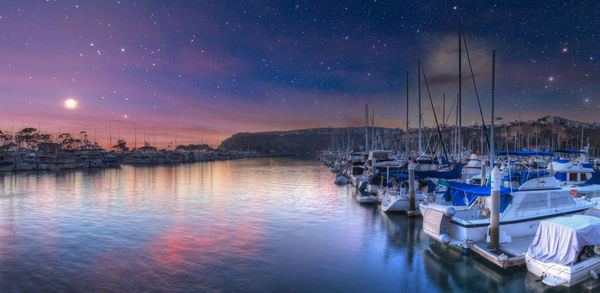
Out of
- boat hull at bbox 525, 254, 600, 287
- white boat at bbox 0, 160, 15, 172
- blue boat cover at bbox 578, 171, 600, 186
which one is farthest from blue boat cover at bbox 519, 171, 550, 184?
white boat at bbox 0, 160, 15, 172

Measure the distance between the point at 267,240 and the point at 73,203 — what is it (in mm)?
25235

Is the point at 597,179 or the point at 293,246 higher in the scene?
the point at 597,179

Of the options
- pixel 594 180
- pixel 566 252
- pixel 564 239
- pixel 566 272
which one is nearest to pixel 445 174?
pixel 594 180

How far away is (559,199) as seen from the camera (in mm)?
17859

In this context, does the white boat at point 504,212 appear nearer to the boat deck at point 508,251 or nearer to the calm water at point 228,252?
the boat deck at point 508,251

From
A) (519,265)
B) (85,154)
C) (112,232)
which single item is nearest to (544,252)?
(519,265)

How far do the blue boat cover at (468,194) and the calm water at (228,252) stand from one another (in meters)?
3.05

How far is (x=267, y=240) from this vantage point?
63.8 feet

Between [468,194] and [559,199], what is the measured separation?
4.98 m

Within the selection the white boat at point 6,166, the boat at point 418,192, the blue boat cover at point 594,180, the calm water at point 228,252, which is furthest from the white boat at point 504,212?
the white boat at point 6,166

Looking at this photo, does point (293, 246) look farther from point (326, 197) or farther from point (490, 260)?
point (326, 197)

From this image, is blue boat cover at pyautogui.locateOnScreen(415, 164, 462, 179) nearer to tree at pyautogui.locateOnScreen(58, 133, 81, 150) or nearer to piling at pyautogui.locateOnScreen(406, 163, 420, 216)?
piling at pyautogui.locateOnScreen(406, 163, 420, 216)

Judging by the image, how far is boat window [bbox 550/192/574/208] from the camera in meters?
17.6

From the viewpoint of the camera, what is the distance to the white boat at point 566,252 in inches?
462
